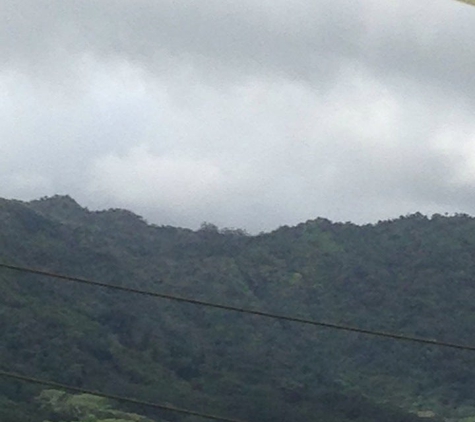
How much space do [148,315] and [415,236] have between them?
17.9 m

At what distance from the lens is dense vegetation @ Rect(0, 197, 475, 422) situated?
4203 cm

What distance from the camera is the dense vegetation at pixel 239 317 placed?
42.0 m

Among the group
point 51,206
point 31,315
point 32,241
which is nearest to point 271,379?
point 31,315

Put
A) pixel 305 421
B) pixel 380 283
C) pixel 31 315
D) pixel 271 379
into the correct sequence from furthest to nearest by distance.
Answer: pixel 380 283, pixel 271 379, pixel 31 315, pixel 305 421

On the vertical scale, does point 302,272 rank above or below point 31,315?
above

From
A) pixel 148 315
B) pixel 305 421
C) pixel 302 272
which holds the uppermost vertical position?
pixel 302 272

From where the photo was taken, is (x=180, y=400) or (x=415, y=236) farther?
(x=415, y=236)

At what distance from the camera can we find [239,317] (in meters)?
55.3

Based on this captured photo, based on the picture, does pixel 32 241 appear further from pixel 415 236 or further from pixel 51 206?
pixel 415 236

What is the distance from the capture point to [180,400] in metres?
40.8

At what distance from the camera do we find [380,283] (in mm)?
57438

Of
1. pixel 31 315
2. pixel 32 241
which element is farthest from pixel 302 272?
pixel 31 315

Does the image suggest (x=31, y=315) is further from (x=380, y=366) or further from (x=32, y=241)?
(x=380, y=366)

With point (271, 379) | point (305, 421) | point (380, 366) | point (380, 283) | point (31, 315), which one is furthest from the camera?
point (380, 283)
